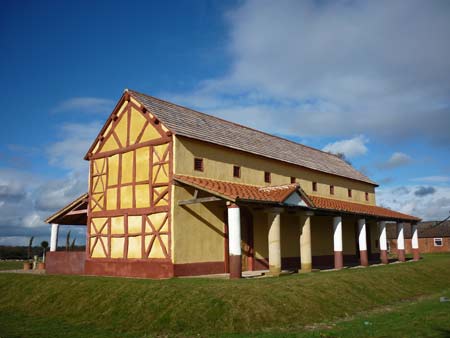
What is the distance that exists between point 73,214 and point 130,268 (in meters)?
7.72

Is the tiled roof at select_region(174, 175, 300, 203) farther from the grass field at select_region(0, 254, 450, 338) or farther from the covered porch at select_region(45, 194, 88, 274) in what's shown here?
the covered porch at select_region(45, 194, 88, 274)

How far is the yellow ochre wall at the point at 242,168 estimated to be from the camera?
21578mm

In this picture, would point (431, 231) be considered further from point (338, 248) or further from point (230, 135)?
point (230, 135)

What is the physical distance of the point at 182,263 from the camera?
65.8 ft

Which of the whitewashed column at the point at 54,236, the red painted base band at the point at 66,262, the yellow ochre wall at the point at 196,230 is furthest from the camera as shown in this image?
the whitewashed column at the point at 54,236

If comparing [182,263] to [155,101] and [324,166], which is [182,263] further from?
[324,166]

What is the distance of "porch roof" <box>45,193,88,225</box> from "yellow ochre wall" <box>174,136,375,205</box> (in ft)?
26.9

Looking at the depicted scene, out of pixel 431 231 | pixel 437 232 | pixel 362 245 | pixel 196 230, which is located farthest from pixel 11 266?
pixel 437 232

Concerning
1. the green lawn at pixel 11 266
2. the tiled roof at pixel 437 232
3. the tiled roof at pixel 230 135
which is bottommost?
the green lawn at pixel 11 266

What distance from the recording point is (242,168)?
2500cm

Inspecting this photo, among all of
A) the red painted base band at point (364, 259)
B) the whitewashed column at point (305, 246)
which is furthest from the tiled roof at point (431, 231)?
the whitewashed column at point (305, 246)

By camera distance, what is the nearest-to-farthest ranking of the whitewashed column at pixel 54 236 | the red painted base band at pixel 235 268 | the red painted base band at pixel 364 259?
the red painted base band at pixel 235 268 < the red painted base band at pixel 364 259 < the whitewashed column at pixel 54 236

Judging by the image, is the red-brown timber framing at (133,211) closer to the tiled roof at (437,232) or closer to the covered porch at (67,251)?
the covered porch at (67,251)

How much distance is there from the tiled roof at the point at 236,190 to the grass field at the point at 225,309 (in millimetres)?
3825
